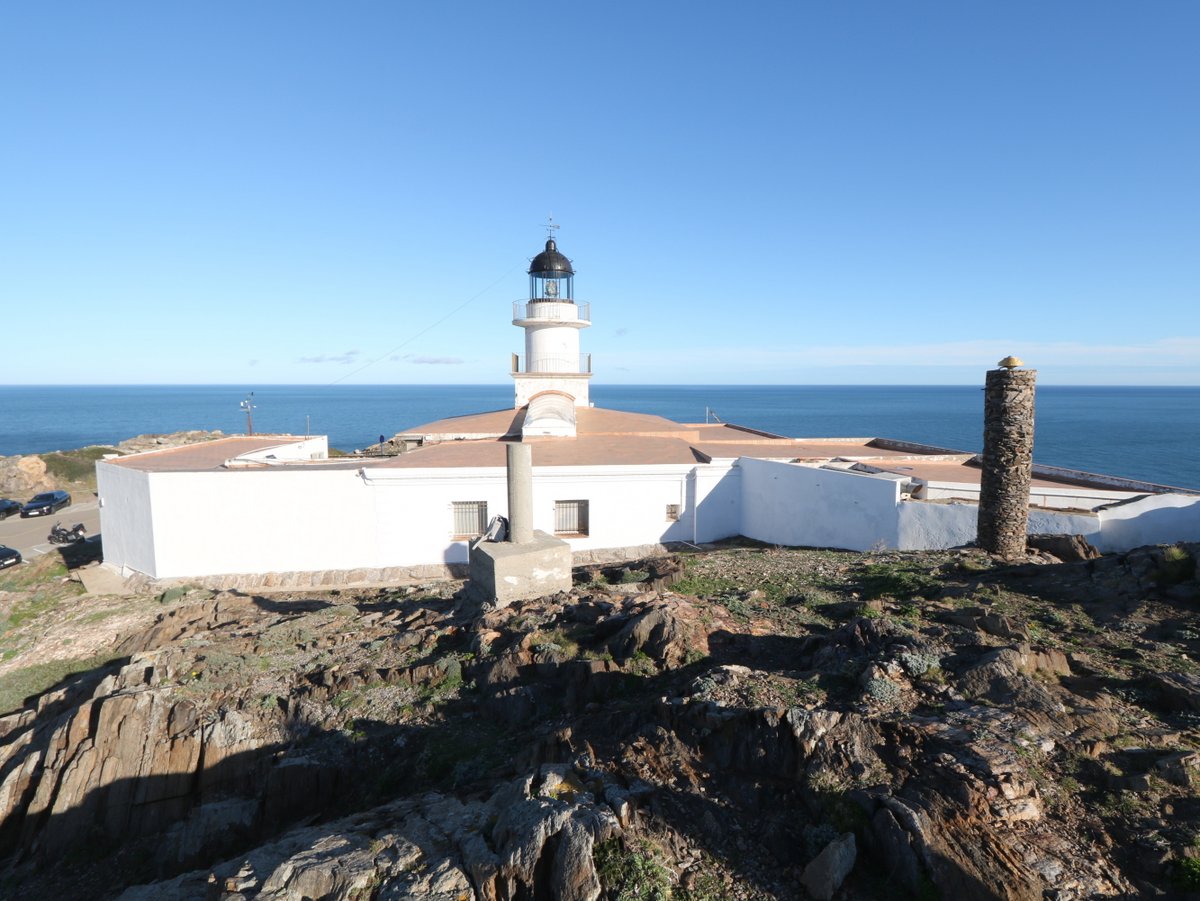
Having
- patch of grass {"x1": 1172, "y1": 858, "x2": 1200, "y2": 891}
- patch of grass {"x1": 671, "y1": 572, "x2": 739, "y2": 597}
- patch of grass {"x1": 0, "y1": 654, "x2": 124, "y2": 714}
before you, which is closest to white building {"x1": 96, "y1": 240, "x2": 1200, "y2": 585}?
patch of grass {"x1": 0, "y1": 654, "x2": 124, "y2": 714}

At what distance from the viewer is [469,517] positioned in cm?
1934

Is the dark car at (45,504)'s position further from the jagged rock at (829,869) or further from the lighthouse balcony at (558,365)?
the jagged rock at (829,869)

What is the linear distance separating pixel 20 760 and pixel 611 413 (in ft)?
76.5

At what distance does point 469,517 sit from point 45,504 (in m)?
27.0

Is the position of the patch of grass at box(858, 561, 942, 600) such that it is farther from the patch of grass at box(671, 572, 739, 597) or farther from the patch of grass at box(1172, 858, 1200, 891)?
the patch of grass at box(1172, 858, 1200, 891)

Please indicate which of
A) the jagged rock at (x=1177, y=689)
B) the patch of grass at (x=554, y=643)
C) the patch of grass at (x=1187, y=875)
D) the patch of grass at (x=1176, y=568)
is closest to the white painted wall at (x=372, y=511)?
the patch of grass at (x=1176, y=568)

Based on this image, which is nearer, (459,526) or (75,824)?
(75,824)

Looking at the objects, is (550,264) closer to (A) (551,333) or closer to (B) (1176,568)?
(A) (551,333)

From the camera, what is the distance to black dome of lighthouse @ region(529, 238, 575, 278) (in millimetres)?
29828

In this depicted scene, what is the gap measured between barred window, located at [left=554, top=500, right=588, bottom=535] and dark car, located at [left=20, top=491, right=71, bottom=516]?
94.5ft

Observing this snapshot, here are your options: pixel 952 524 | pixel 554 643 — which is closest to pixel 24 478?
pixel 554 643

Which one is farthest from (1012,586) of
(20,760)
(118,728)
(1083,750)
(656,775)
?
(20,760)

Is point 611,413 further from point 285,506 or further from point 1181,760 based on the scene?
point 1181,760

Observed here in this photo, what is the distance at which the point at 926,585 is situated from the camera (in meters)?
11.5
